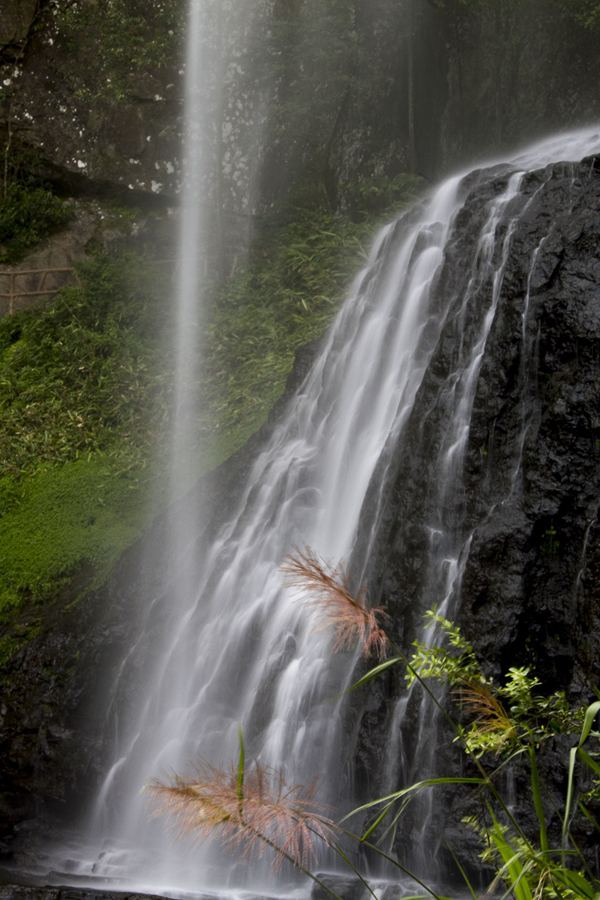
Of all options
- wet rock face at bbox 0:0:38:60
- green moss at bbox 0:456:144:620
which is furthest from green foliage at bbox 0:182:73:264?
green moss at bbox 0:456:144:620

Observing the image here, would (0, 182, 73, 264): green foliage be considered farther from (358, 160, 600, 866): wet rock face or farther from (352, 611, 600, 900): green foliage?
(352, 611, 600, 900): green foliage

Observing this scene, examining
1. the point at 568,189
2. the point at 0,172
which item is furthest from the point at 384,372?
the point at 0,172

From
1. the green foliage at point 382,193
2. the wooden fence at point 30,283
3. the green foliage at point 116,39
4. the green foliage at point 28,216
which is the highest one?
the green foliage at point 116,39

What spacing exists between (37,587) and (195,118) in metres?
10.3

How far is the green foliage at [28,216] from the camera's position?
56.4ft

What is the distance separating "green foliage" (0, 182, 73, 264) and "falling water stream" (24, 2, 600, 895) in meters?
6.87

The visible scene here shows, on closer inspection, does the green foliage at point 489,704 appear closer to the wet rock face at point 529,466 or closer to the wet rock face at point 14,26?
the wet rock face at point 529,466

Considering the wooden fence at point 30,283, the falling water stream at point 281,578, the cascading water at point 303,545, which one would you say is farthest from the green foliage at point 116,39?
the cascading water at point 303,545

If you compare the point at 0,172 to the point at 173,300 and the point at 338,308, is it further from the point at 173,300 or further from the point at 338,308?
the point at 338,308

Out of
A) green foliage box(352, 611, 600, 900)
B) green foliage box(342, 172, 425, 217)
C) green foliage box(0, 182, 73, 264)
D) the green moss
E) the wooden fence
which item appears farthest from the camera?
green foliage box(0, 182, 73, 264)

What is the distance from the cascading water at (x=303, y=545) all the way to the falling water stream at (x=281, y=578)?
0.02 m

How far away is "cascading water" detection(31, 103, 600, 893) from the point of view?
7871 millimetres

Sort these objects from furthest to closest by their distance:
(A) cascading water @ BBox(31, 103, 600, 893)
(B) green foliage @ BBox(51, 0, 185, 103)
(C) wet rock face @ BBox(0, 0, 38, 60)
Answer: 1. (C) wet rock face @ BBox(0, 0, 38, 60)
2. (B) green foliage @ BBox(51, 0, 185, 103)
3. (A) cascading water @ BBox(31, 103, 600, 893)

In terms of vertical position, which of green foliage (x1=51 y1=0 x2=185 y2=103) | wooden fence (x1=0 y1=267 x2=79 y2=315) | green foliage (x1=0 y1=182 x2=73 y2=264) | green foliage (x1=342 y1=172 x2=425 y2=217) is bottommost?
wooden fence (x1=0 y1=267 x2=79 y2=315)
